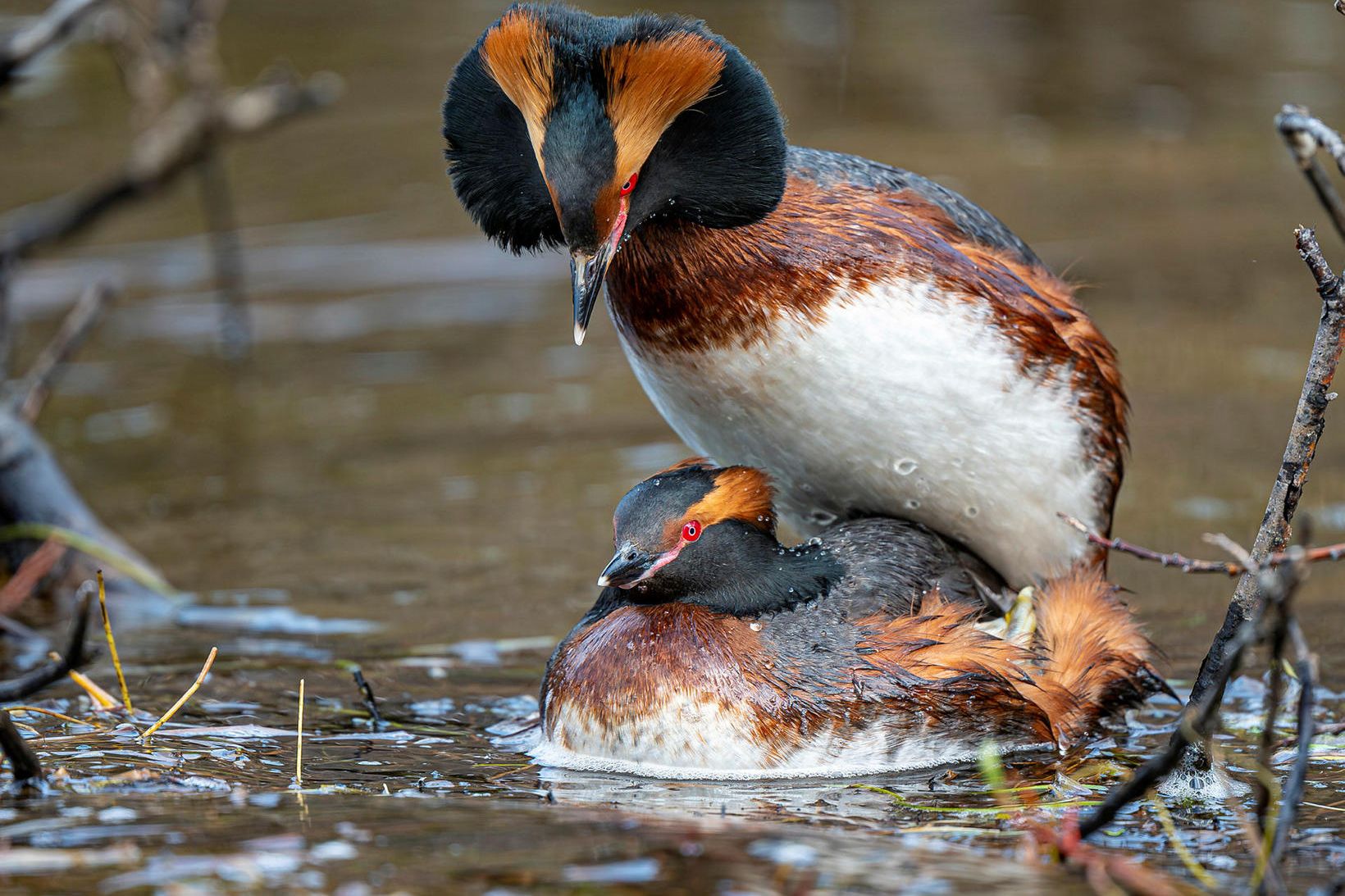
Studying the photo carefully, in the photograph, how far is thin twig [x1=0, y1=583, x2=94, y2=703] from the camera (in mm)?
4352

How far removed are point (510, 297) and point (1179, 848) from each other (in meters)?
9.83

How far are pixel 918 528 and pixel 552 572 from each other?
258cm

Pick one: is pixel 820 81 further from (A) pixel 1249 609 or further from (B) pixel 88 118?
(A) pixel 1249 609

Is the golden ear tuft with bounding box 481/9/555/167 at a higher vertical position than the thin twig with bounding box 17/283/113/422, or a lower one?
higher

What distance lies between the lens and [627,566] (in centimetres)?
560

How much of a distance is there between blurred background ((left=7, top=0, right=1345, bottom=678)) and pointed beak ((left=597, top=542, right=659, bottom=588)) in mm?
2144

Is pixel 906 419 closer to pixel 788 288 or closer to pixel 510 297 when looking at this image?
pixel 788 288

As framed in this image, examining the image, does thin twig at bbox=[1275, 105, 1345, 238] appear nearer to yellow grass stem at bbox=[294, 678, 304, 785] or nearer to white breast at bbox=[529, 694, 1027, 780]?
white breast at bbox=[529, 694, 1027, 780]

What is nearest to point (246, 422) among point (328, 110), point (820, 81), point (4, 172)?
point (4, 172)

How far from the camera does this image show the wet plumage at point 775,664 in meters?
5.56

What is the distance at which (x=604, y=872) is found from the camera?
430cm

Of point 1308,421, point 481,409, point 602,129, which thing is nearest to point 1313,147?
point 1308,421

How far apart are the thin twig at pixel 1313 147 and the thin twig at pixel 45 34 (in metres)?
5.79

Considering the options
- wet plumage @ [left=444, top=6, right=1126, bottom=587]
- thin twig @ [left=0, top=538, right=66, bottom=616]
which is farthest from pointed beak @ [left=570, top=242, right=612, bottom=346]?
thin twig @ [left=0, top=538, right=66, bottom=616]
